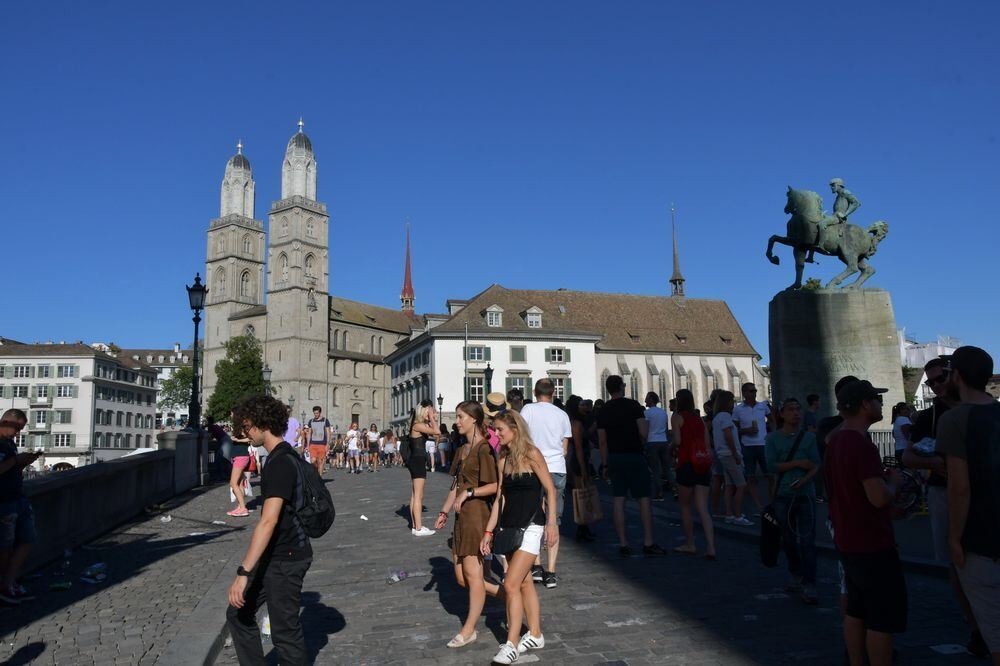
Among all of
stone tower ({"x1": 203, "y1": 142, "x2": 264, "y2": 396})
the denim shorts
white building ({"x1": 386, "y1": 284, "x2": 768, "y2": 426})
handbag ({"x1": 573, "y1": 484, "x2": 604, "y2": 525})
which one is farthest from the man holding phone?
stone tower ({"x1": 203, "y1": 142, "x2": 264, "y2": 396})

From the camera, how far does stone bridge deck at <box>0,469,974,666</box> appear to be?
538 centimetres

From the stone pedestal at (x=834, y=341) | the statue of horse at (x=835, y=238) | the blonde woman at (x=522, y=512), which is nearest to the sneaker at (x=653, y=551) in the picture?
the blonde woman at (x=522, y=512)

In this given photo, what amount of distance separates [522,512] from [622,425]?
4026 mm

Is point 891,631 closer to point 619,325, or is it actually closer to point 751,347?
point 619,325

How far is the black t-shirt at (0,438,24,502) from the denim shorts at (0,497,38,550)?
0.17 feet

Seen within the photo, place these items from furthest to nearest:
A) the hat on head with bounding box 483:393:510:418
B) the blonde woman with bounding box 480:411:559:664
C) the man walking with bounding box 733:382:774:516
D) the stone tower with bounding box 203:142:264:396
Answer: the stone tower with bounding box 203:142:264:396
the man walking with bounding box 733:382:774:516
the hat on head with bounding box 483:393:510:418
the blonde woman with bounding box 480:411:559:664

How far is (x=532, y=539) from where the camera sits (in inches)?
214

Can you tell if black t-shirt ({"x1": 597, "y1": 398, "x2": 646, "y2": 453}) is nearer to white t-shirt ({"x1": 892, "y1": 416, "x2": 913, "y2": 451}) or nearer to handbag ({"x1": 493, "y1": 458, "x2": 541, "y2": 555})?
handbag ({"x1": 493, "y1": 458, "x2": 541, "y2": 555})

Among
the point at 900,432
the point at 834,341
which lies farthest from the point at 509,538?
the point at 834,341

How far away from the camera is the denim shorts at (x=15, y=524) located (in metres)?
6.88

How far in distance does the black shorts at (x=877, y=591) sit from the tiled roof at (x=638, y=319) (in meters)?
57.8

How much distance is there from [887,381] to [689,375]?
54.8 meters

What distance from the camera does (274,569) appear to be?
4.33 m

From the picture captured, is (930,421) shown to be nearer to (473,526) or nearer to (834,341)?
(473,526)
